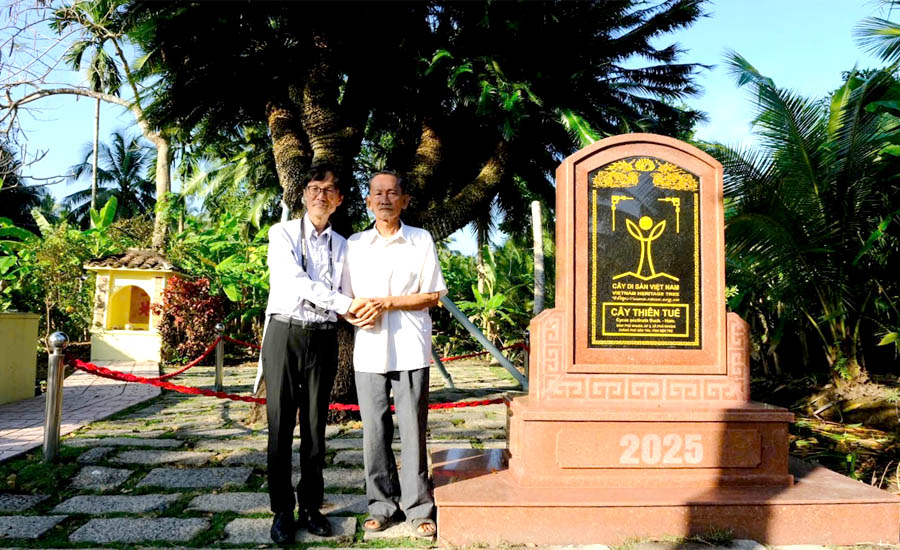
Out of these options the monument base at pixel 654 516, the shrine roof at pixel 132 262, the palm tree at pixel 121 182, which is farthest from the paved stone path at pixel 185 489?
the palm tree at pixel 121 182

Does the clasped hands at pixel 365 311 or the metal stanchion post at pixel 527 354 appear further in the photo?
the metal stanchion post at pixel 527 354

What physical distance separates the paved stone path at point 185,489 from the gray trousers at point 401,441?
0.16 meters

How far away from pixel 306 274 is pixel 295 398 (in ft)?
2.07

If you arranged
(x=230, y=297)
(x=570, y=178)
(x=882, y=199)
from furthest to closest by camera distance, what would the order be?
1. (x=230, y=297)
2. (x=882, y=199)
3. (x=570, y=178)

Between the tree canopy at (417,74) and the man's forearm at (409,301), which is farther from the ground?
the tree canopy at (417,74)

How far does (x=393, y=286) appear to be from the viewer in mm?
3480

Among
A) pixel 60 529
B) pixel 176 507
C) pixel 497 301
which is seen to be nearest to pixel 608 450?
pixel 176 507

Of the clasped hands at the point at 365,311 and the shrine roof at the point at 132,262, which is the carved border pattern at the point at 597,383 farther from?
the shrine roof at the point at 132,262

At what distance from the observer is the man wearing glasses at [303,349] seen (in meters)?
3.27

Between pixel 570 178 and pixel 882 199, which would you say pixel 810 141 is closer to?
pixel 882 199

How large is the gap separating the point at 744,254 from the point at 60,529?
21.5 ft

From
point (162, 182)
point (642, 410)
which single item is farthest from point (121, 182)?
point (642, 410)

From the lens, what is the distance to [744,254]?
7090 mm

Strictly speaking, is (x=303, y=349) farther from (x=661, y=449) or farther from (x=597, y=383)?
(x=661, y=449)
